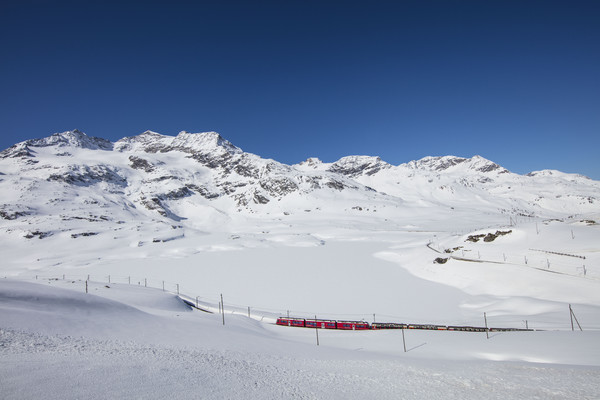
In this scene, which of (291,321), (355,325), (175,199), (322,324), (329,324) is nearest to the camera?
(355,325)

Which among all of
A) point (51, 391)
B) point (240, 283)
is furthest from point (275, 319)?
point (51, 391)

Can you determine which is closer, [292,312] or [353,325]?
[353,325]

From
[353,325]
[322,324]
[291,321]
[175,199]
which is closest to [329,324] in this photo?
[322,324]

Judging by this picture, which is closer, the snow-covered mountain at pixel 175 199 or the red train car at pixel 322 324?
the red train car at pixel 322 324

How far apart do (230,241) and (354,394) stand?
7538cm

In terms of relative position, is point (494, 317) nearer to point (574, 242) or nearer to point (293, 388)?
point (574, 242)

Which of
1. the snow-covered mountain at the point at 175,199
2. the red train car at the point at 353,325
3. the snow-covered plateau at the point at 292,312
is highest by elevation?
the snow-covered mountain at the point at 175,199

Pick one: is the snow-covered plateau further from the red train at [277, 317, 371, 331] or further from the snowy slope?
the red train at [277, 317, 371, 331]

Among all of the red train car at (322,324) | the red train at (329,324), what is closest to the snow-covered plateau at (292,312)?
the red train at (329,324)

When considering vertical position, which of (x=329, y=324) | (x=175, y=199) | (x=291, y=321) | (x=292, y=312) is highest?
(x=175, y=199)

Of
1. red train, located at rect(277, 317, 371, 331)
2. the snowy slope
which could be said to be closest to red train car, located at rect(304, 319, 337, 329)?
red train, located at rect(277, 317, 371, 331)

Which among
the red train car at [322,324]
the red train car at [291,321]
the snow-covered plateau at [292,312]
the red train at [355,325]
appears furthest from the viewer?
the red train car at [291,321]

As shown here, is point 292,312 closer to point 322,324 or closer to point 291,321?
point 291,321

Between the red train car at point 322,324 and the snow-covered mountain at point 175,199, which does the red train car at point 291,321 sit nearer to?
the red train car at point 322,324
